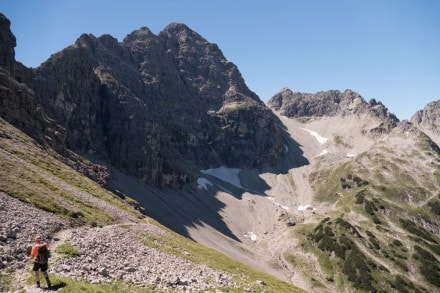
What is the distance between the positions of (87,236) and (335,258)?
169m

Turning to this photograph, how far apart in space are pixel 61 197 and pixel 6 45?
133863 millimetres

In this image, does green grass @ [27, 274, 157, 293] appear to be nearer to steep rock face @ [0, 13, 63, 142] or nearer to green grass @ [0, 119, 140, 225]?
green grass @ [0, 119, 140, 225]

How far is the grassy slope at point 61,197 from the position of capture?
40331mm

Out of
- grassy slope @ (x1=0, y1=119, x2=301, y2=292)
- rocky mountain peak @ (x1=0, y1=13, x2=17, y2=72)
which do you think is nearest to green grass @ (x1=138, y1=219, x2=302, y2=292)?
grassy slope @ (x1=0, y1=119, x2=301, y2=292)

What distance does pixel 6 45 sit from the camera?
164m

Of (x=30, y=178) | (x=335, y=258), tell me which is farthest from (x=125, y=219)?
(x=335, y=258)

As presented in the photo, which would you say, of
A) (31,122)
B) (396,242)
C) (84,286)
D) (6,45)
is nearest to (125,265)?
(84,286)

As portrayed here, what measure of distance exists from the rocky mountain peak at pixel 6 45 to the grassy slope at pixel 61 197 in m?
83.4

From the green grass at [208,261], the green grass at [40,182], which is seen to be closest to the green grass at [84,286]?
the green grass at [208,261]

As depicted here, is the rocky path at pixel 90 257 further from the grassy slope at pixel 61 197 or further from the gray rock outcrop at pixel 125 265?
the grassy slope at pixel 61 197

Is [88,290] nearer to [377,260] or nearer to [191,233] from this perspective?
[191,233]

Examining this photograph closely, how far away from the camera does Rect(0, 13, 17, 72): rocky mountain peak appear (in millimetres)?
→ 162125

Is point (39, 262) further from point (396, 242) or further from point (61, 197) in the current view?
point (396, 242)

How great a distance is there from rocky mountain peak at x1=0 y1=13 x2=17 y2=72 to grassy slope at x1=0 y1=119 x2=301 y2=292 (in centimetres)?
8336
